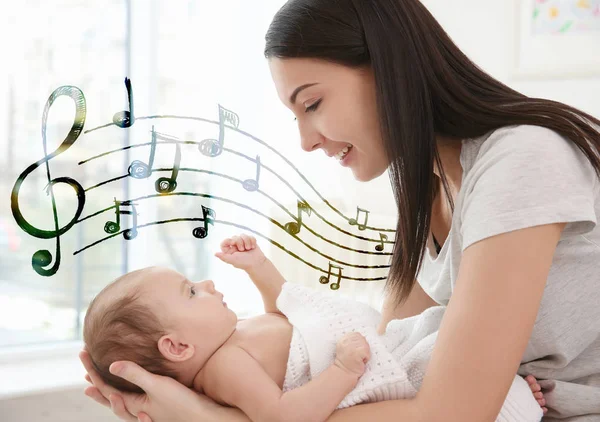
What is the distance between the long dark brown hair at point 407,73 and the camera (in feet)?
3.78

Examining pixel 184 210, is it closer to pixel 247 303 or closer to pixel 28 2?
pixel 247 303

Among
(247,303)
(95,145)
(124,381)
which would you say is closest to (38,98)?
(95,145)

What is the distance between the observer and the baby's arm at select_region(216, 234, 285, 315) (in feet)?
4.85

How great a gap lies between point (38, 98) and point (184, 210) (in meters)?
0.78

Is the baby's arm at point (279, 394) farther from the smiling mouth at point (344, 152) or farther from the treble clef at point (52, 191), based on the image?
the treble clef at point (52, 191)

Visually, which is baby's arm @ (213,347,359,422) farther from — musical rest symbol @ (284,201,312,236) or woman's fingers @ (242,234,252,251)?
musical rest symbol @ (284,201,312,236)

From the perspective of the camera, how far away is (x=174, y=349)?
125cm

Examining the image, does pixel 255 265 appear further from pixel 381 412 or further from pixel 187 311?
pixel 381 412

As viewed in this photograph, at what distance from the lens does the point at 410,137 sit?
45.7 inches

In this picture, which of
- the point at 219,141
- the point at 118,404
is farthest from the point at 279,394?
the point at 219,141

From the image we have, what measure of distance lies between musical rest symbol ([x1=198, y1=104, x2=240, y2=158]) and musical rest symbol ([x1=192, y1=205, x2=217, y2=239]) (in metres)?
0.25

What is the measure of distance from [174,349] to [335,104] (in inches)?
22.4

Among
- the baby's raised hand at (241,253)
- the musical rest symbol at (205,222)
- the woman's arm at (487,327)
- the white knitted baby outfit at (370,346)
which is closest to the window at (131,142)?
the musical rest symbol at (205,222)

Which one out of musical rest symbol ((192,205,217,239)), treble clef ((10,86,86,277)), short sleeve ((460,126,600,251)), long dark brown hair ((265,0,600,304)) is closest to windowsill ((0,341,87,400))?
treble clef ((10,86,86,277))
